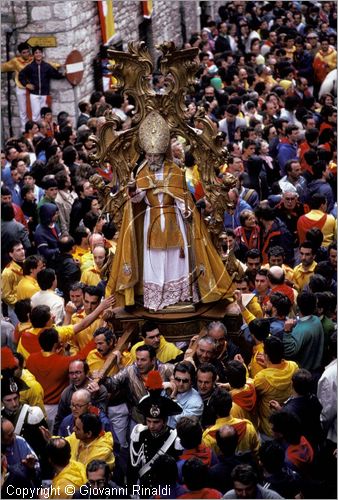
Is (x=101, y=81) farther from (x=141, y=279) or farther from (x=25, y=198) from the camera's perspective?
(x=141, y=279)

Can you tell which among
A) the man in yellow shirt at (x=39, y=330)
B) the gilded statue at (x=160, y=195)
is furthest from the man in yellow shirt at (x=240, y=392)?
the man in yellow shirt at (x=39, y=330)

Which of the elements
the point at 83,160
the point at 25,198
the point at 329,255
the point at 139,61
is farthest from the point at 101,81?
the point at 139,61

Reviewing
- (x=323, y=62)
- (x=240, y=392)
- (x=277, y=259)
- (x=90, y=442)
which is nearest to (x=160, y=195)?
(x=277, y=259)

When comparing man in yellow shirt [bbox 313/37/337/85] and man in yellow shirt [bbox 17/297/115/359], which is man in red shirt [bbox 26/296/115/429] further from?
man in yellow shirt [bbox 313/37/337/85]

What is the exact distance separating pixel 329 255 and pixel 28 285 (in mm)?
3098

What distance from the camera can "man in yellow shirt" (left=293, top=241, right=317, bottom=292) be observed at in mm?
13125

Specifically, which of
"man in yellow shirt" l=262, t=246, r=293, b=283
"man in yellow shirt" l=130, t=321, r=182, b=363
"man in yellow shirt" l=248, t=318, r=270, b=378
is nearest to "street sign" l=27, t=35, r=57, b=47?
"man in yellow shirt" l=262, t=246, r=293, b=283

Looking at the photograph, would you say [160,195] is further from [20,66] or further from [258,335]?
[20,66]

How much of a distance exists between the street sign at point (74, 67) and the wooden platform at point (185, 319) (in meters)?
10.6

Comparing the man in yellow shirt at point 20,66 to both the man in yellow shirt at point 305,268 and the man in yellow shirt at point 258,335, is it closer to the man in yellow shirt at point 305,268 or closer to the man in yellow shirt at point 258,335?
the man in yellow shirt at point 305,268

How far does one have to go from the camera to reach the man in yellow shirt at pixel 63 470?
30.2ft

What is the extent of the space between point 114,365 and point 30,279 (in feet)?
7.50

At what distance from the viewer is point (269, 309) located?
1194 centimetres

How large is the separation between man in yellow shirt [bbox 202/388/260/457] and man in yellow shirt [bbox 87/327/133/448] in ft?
3.56
